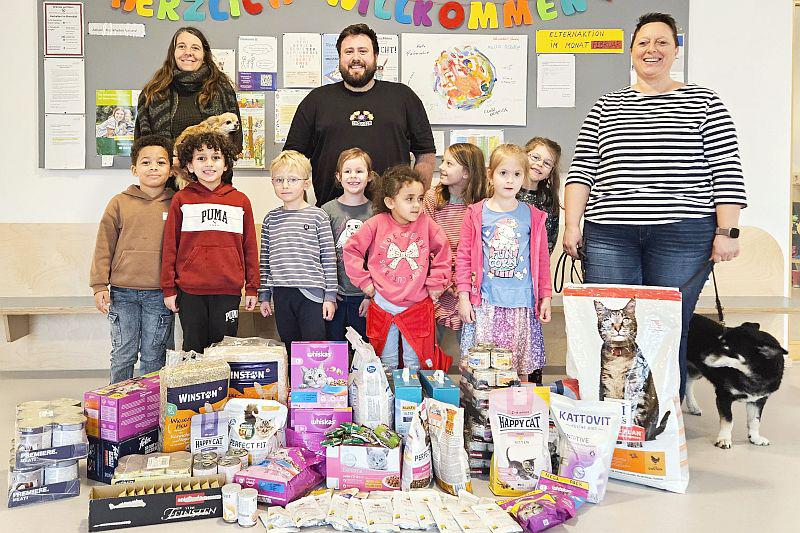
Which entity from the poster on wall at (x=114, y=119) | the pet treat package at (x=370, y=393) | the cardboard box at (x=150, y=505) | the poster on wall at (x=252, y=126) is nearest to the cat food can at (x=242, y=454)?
the cardboard box at (x=150, y=505)

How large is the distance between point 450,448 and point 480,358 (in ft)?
1.18

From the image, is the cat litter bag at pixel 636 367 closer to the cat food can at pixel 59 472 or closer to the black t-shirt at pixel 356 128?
the black t-shirt at pixel 356 128

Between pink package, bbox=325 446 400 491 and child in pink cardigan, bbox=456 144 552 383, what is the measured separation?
0.67m

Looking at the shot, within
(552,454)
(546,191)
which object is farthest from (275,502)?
(546,191)

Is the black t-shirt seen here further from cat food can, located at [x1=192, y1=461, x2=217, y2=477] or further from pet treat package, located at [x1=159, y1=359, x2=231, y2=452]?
cat food can, located at [x1=192, y1=461, x2=217, y2=477]

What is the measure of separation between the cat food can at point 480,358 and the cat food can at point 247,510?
33.4 inches

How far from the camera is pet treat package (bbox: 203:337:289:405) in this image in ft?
7.88

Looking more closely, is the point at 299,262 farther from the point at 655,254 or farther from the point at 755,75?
the point at 755,75

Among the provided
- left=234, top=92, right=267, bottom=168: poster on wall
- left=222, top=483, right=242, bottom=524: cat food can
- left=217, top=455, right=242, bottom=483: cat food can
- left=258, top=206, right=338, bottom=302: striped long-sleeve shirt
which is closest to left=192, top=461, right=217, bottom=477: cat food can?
left=217, top=455, right=242, bottom=483: cat food can

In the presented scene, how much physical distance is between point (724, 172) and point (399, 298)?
1261 mm

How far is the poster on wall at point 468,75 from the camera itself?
12.4 feet

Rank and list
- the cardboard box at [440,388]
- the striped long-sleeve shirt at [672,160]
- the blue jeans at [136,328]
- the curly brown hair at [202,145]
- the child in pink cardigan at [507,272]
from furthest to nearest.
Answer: the blue jeans at [136,328], the curly brown hair at [202,145], the child in pink cardigan at [507,272], the striped long-sleeve shirt at [672,160], the cardboard box at [440,388]

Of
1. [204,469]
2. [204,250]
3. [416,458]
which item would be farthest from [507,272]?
[204,469]

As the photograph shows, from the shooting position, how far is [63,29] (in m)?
3.63
